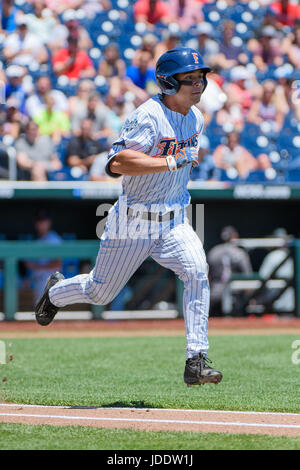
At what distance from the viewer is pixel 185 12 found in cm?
1367

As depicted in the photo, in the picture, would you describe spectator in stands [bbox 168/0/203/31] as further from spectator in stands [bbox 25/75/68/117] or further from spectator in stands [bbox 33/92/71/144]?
spectator in stands [bbox 33/92/71/144]

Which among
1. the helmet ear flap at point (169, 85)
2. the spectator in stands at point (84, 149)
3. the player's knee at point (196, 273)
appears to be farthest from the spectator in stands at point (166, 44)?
the player's knee at point (196, 273)

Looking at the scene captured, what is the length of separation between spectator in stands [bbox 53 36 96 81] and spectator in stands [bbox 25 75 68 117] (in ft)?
2.13

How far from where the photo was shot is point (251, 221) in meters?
12.8

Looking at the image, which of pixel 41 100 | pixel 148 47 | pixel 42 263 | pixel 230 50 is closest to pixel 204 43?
pixel 230 50

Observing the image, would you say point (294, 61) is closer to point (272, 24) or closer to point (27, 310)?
point (272, 24)

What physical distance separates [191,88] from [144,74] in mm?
7436

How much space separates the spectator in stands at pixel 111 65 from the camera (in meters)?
12.4

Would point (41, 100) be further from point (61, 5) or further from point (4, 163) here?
point (61, 5)

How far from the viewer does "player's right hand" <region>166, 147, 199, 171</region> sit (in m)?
4.66

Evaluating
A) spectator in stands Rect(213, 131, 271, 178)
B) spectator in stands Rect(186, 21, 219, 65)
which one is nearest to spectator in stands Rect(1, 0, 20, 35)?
spectator in stands Rect(186, 21, 219, 65)

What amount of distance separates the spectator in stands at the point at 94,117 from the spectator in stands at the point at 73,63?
2.96ft

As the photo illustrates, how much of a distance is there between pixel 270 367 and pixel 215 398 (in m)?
1.64
